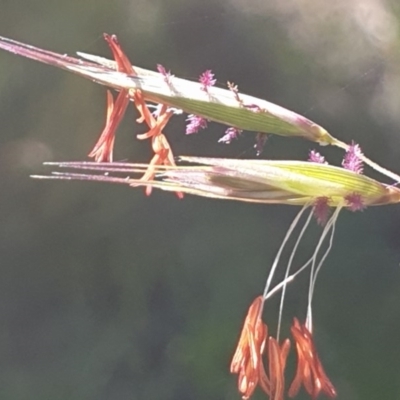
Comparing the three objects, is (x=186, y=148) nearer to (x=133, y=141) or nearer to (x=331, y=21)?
(x=133, y=141)

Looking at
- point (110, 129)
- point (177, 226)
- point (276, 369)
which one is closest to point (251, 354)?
point (276, 369)

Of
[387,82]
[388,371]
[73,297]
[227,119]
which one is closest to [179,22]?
[387,82]

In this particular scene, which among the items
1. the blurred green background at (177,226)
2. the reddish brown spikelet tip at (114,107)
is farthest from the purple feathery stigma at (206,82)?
the blurred green background at (177,226)

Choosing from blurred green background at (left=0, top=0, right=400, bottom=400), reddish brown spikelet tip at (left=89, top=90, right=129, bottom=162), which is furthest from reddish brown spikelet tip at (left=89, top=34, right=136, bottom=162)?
blurred green background at (left=0, top=0, right=400, bottom=400)

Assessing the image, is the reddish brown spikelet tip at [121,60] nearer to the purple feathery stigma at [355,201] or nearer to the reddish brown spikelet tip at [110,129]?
the reddish brown spikelet tip at [110,129]

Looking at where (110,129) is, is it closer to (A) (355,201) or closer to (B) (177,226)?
(A) (355,201)

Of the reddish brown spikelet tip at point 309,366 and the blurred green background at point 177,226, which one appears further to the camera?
the blurred green background at point 177,226

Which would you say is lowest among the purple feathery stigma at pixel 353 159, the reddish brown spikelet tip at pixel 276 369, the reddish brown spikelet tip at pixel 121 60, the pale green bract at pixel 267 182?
the reddish brown spikelet tip at pixel 276 369
